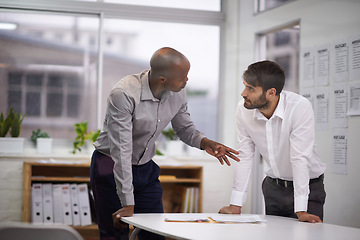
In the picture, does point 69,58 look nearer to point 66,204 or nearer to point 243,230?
point 66,204

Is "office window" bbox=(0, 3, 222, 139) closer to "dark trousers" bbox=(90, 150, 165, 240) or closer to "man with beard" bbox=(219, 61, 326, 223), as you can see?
"dark trousers" bbox=(90, 150, 165, 240)

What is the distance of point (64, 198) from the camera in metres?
4.23

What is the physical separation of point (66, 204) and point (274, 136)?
7.72 feet

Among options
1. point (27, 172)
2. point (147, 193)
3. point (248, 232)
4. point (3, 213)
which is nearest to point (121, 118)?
point (147, 193)

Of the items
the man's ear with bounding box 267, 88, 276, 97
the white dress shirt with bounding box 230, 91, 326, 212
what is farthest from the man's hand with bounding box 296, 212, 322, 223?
the man's ear with bounding box 267, 88, 276, 97

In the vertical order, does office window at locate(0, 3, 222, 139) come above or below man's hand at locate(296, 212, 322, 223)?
above

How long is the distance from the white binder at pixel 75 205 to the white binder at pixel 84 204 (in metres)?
0.03

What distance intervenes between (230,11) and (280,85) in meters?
2.63

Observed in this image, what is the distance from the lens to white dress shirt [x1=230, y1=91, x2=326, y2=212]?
8.01ft

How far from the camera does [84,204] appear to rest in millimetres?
4270

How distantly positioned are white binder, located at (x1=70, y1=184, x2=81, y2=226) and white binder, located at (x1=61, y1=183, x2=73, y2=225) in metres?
0.03

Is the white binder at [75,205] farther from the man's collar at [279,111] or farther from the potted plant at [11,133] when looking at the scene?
the man's collar at [279,111]

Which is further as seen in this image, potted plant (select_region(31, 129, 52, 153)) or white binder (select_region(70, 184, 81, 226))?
potted plant (select_region(31, 129, 52, 153))

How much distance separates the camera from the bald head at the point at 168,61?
7.61ft
